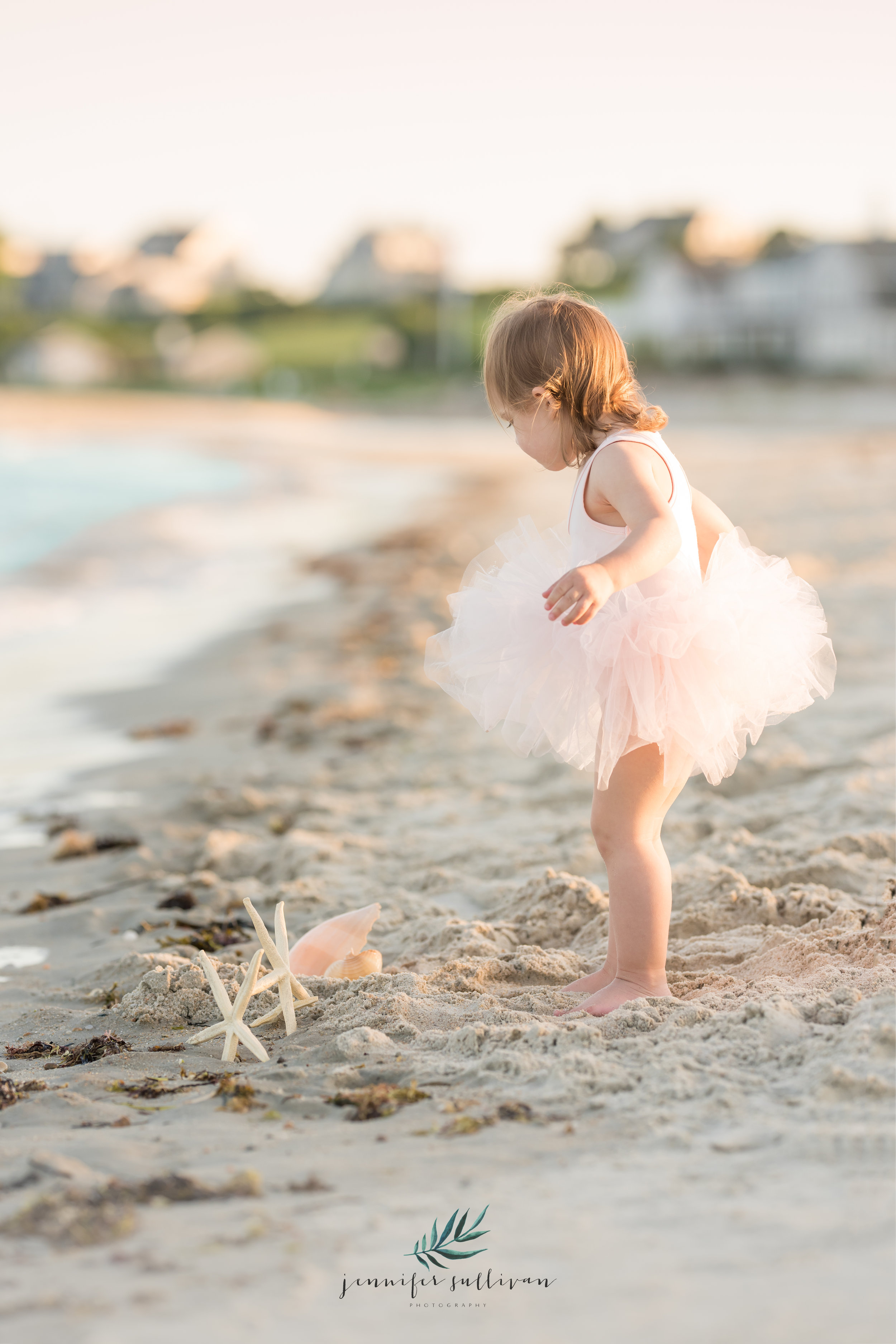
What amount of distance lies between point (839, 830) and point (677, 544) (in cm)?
164

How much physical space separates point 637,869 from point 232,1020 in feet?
3.28

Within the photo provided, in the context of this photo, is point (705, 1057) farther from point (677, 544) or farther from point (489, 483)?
point (489, 483)

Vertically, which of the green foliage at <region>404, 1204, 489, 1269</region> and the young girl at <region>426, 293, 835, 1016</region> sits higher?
the young girl at <region>426, 293, 835, 1016</region>

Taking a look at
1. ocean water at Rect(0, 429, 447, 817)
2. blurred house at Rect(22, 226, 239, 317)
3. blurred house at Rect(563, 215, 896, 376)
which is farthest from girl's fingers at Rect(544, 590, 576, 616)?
blurred house at Rect(22, 226, 239, 317)

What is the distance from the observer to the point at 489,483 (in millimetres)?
20250

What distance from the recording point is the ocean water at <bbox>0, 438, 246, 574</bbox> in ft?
50.8

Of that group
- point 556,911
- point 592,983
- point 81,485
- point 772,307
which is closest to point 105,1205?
point 592,983

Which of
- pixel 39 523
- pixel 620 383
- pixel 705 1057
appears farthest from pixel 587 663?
pixel 39 523

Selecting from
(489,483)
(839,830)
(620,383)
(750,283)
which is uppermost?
(750,283)

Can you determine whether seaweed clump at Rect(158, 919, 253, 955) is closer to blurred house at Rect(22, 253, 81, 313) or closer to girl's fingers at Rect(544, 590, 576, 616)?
girl's fingers at Rect(544, 590, 576, 616)

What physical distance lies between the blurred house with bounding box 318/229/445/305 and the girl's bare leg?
82236mm

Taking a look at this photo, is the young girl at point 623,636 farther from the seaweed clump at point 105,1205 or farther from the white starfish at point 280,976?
the seaweed clump at point 105,1205

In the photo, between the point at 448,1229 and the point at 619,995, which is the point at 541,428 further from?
the point at 448,1229

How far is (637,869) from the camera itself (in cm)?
286
